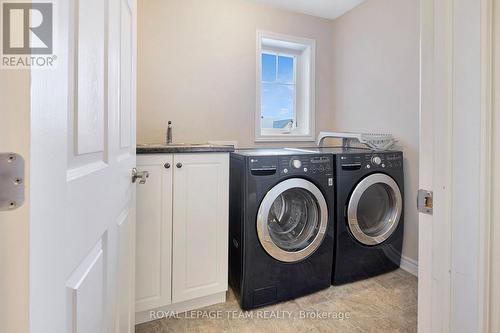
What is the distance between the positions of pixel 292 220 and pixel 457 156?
140cm

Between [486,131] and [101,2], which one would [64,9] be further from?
[486,131]

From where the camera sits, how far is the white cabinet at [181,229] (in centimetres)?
145

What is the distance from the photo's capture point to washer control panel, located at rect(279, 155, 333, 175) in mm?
1695

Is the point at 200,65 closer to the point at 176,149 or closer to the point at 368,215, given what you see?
the point at 176,149

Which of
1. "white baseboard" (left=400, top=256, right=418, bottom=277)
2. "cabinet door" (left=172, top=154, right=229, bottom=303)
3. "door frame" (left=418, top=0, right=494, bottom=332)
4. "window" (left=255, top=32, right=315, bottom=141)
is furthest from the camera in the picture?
"window" (left=255, top=32, right=315, bottom=141)

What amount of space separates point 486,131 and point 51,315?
854 millimetres

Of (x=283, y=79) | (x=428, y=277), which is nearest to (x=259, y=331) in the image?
(x=428, y=277)

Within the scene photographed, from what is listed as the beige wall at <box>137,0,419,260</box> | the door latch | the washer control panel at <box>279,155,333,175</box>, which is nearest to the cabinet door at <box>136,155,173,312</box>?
the washer control panel at <box>279,155,333,175</box>

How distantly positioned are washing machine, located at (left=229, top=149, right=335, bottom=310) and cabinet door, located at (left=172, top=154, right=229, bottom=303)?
13 cm

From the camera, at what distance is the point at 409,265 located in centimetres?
213

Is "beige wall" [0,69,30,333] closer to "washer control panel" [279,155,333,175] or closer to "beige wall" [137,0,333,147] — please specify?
"washer control panel" [279,155,333,175]

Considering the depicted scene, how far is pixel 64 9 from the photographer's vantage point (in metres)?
0.41

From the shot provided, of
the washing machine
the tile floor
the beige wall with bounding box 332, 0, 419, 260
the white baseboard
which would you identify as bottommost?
the tile floor

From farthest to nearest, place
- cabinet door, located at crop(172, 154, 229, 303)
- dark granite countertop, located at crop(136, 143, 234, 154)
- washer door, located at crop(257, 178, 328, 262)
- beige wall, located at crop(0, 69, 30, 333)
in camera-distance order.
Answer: washer door, located at crop(257, 178, 328, 262) → cabinet door, located at crop(172, 154, 229, 303) → dark granite countertop, located at crop(136, 143, 234, 154) → beige wall, located at crop(0, 69, 30, 333)
